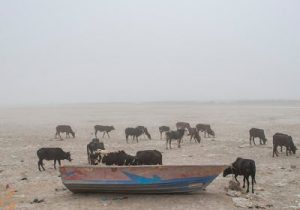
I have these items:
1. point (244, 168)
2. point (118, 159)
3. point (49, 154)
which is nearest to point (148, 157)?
point (118, 159)

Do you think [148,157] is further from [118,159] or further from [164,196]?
[164,196]

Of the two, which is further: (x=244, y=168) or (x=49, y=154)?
(x=49, y=154)

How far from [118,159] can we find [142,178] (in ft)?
7.88

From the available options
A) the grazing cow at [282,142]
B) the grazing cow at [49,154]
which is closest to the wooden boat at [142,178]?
the grazing cow at [49,154]

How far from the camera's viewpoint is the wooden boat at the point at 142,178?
1234cm

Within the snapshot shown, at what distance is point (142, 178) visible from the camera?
40.7 ft

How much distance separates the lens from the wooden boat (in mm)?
12336

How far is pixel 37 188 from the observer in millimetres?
14148

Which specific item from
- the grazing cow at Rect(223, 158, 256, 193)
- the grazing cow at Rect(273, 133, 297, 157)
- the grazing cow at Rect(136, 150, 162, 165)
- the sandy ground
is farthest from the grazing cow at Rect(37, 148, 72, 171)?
the grazing cow at Rect(273, 133, 297, 157)

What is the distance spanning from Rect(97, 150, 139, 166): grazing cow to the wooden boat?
75.9 inches

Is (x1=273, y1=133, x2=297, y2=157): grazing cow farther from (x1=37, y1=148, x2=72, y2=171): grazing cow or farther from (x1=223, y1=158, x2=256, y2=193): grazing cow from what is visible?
(x1=37, y1=148, x2=72, y2=171): grazing cow

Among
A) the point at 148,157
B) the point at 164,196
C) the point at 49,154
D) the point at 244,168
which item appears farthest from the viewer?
the point at 49,154

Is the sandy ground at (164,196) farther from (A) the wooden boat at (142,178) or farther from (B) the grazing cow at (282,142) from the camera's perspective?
(B) the grazing cow at (282,142)

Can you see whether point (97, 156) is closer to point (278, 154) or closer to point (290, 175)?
point (290, 175)
